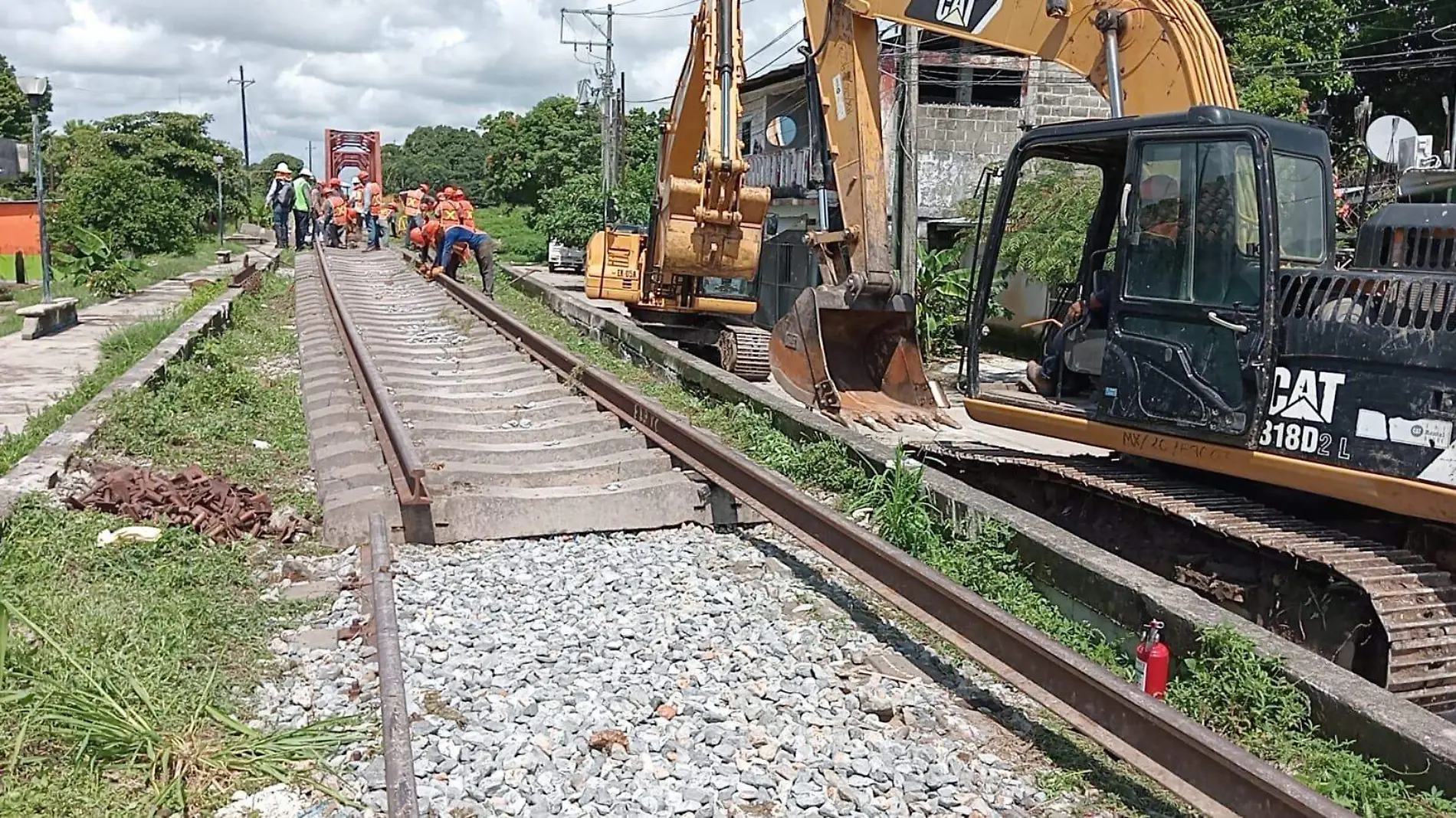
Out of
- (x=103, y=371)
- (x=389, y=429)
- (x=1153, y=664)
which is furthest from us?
(x=103, y=371)

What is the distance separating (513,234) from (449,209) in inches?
1259

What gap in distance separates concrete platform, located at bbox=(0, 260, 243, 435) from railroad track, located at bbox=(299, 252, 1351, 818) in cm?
210

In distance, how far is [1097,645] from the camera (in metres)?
4.88

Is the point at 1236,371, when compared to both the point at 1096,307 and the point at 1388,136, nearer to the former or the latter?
the point at 1096,307

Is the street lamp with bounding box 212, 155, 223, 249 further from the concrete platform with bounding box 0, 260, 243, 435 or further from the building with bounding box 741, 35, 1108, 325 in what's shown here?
the building with bounding box 741, 35, 1108, 325

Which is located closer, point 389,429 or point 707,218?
point 389,429

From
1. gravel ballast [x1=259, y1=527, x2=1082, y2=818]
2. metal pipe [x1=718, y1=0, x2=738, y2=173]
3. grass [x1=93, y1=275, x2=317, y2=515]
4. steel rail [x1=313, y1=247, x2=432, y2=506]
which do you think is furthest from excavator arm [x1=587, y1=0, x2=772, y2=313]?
gravel ballast [x1=259, y1=527, x2=1082, y2=818]

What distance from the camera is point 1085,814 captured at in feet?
11.7

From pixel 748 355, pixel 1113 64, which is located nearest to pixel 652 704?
pixel 1113 64

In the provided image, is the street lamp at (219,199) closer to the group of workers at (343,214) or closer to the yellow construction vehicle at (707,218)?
the group of workers at (343,214)

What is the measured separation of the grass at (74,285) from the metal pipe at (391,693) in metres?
11.6

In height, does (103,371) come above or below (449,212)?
below

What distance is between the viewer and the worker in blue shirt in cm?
1859

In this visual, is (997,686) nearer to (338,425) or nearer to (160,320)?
(338,425)
